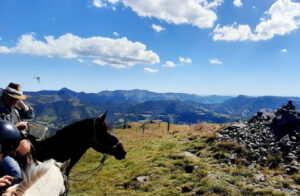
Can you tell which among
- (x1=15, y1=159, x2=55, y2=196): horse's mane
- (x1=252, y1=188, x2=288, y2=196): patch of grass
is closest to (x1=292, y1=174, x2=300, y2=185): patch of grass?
(x1=252, y1=188, x2=288, y2=196): patch of grass

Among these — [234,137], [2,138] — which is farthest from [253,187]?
[2,138]

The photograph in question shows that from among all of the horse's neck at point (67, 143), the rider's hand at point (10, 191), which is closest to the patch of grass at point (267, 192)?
the horse's neck at point (67, 143)

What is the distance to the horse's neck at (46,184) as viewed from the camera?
2.28 meters

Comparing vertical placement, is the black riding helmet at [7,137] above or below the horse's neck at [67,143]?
above

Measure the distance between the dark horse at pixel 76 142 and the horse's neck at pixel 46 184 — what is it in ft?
9.57

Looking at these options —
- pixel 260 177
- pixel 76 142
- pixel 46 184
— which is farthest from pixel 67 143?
pixel 260 177

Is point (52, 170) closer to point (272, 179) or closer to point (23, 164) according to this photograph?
point (23, 164)

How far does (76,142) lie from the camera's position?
579 cm

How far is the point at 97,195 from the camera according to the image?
9.52 meters

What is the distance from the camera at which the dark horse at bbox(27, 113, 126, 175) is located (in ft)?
18.3

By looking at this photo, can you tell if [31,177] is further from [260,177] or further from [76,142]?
[260,177]

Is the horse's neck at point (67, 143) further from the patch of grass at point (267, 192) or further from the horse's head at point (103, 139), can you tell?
the patch of grass at point (267, 192)

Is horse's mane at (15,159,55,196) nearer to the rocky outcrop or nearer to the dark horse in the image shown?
the dark horse

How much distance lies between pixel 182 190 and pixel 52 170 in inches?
298
